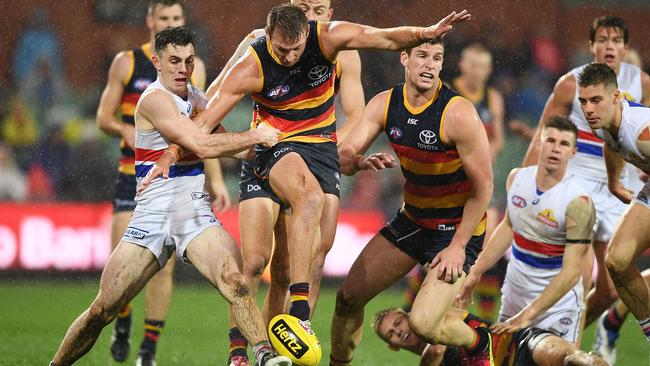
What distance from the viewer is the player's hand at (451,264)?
21.5 ft

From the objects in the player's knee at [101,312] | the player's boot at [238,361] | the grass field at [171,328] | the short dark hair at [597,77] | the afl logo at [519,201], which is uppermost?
the short dark hair at [597,77]

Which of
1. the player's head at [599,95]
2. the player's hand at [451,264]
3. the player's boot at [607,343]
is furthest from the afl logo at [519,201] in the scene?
the player's boot at [607,343]

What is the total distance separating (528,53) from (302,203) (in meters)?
9.94

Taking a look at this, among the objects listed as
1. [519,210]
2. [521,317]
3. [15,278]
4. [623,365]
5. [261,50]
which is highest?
[261,50]

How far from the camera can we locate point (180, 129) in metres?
6.32

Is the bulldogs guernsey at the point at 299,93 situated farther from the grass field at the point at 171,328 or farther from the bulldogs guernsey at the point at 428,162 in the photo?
the grass field at the point at 171,328

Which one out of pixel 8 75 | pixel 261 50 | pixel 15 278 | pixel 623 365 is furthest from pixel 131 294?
pixel 8 75

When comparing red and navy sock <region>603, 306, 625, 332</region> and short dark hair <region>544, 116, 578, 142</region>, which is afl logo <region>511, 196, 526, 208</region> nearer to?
short dark hair <region>544, 116, 578, 142</region>

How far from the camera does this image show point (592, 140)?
29.5ft

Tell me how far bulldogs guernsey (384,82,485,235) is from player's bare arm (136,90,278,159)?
0.95 metres

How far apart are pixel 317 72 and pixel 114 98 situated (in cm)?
283

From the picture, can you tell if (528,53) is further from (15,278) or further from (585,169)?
(15,278)

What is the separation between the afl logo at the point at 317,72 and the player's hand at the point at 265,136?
0.56 meters

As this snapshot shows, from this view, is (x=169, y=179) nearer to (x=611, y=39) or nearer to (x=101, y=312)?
(x=101, y=312)
